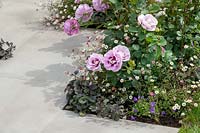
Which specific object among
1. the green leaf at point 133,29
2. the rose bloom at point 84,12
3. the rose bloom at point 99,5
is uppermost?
the rose bloom at point 99,5

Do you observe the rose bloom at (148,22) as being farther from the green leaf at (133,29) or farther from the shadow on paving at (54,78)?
the shadow on paving at (54,78)

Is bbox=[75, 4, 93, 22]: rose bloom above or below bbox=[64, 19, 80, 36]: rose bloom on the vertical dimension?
above

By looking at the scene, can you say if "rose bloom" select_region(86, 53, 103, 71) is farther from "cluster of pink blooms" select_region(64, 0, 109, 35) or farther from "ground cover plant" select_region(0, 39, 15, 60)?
"ground cover plant" select_region(0, 39, 15, 60)

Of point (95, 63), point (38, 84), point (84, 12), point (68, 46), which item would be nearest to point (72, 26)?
point (84, 12)

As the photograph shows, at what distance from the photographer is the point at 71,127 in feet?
12.9

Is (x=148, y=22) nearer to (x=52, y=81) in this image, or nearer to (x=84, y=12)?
(x=84, y=12)

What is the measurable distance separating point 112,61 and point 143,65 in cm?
32

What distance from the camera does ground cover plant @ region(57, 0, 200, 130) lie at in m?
4.03

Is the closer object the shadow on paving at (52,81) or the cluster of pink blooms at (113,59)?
the cluster of pink blooms at (113,59)

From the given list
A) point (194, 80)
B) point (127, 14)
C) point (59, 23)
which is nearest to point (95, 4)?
point (127, 14)

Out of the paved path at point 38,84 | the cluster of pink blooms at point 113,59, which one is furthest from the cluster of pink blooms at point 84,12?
the paved path at point 38,84

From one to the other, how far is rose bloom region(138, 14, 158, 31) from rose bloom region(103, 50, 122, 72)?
0.31 meters

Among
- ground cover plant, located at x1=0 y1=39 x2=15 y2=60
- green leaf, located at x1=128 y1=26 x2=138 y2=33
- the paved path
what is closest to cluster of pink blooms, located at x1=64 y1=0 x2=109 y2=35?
green leaf, located at x1=128 y1=26 x2=138 y2=33

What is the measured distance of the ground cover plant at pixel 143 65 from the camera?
13.2 ft
